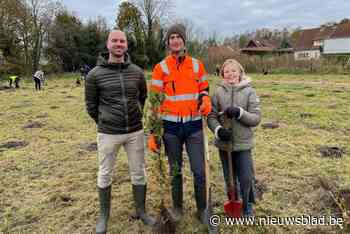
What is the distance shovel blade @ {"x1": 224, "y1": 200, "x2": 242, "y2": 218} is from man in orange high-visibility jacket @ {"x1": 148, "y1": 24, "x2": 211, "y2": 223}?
51 cm

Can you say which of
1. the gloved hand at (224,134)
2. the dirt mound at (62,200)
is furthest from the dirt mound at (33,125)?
the gloved hand at (224,134)

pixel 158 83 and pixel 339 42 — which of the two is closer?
pixel 158 83

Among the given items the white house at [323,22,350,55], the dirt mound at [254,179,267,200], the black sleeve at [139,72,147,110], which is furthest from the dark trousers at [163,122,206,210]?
the white house at [323,22,350,55]

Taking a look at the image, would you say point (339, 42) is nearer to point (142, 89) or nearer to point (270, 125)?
point (270, 125)

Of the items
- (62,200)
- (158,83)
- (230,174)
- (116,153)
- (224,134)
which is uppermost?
(158,83)

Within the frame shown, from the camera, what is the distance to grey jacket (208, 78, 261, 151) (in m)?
2.91

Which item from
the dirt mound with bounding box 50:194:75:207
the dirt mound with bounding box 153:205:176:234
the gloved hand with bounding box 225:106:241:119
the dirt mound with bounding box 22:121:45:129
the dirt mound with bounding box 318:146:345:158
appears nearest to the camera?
the gloved hand with bounding box 225:106:241:119

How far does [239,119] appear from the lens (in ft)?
9.45

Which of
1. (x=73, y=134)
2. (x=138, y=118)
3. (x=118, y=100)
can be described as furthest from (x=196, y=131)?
(x=73, y=134)

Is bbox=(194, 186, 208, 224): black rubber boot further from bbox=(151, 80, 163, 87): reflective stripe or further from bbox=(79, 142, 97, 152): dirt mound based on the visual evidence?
bbox=(79, 142, 97, 152): dirt mound

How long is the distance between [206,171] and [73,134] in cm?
496

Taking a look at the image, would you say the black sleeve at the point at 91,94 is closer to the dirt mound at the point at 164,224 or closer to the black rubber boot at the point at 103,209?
the black rubber boot at the point at 103,209

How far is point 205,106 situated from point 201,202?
110 centimetres

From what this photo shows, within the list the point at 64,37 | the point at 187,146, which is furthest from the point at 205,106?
the point at 64,37
